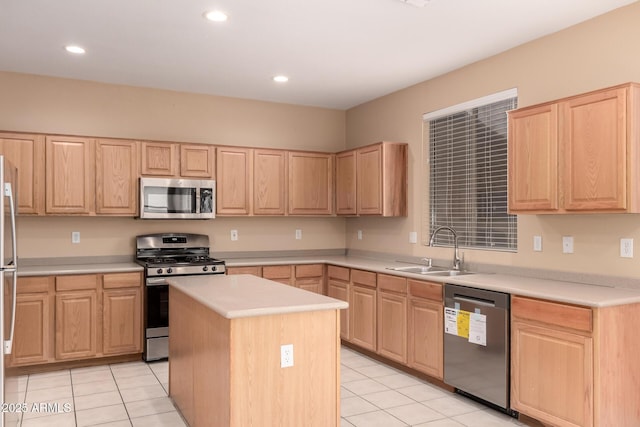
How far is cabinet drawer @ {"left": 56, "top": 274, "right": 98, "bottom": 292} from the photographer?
178 inches

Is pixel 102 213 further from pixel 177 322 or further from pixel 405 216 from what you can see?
pixel 405 216

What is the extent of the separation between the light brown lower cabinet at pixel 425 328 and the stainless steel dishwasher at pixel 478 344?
0.09 metres

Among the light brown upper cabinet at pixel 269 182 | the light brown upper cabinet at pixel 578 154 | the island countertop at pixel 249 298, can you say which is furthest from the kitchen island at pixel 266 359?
the light brown upper cabinet at pixel 269 182

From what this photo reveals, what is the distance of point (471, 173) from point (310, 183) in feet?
6.50

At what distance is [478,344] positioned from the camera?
11.9ft

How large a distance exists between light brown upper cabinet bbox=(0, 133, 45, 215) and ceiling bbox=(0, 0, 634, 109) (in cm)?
69

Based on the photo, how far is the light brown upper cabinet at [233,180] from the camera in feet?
18.0

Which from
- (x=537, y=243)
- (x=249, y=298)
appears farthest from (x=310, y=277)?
(x=249, y=298)

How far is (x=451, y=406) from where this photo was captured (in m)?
3.70

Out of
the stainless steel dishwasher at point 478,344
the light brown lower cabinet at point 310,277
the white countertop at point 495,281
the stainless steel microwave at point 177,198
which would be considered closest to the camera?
the white countertop at point 495,281

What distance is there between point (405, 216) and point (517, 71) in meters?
1.87

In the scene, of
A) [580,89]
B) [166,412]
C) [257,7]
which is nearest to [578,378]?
[580,89]

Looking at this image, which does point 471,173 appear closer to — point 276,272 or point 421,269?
point 421,269

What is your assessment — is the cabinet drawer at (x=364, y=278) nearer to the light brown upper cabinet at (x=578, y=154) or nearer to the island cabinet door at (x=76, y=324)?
the light brown upper cabinet at (x=578, y=154)
